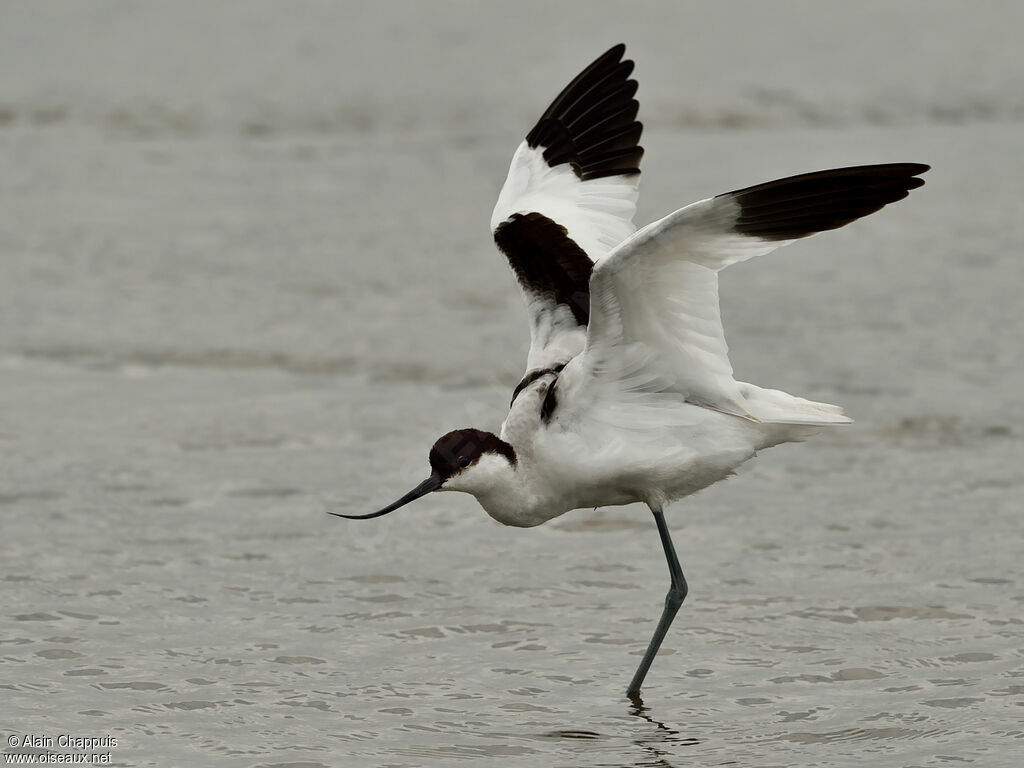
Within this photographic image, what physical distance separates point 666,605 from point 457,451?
45.8 inches

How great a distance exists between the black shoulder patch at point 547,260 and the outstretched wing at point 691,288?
74 cm

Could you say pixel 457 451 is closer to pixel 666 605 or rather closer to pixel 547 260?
pixel 666 605

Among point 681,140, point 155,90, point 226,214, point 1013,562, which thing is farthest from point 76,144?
point 1013,562

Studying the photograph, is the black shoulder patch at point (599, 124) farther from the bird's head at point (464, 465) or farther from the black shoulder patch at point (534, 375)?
the bird's head at point (464, 465)

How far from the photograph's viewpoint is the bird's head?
6133 millimetres

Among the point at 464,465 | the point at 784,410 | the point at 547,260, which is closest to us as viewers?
the point at 464,465

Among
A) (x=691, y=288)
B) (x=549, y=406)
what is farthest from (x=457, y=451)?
(x=691, y=288)

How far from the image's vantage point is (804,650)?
690 centimetres

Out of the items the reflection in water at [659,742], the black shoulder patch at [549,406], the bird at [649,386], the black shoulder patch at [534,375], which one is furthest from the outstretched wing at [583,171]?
the reflection in water at [659,742]

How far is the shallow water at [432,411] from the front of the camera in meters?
6.45

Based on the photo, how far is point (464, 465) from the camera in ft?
20.1

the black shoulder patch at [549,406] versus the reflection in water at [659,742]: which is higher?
the black shoulder patch at [549,406]

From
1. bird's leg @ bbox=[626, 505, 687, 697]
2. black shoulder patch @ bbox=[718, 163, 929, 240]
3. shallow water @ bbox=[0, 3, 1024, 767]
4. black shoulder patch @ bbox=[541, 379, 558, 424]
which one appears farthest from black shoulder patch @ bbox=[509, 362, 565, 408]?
black shoulder patch @ bbox=[718, 163, 929, 240]

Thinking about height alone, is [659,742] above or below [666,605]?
below
